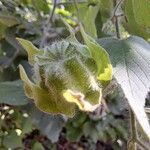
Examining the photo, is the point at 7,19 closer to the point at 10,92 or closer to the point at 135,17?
the point at 10,92

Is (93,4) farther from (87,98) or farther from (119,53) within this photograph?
(87,98)

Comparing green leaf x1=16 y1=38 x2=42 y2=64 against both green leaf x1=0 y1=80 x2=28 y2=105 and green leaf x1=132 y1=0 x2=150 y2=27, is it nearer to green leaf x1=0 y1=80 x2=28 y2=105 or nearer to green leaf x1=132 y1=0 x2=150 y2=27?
green leaf x1=132 y1=0 x2=150 y2=27

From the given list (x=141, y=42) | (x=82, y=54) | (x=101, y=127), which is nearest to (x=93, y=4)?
(x=141, y=42)

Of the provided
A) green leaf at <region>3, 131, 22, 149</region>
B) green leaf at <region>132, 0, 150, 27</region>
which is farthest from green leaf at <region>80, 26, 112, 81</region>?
green leaf at <region>3, 131, 22, 149</region>

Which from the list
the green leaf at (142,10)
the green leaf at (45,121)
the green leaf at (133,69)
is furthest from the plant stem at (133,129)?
the green leaf at (45,121)

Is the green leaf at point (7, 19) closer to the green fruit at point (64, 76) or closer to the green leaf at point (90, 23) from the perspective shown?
the green leaf at point (90, 23)

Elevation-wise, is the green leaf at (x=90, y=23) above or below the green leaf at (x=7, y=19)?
above
